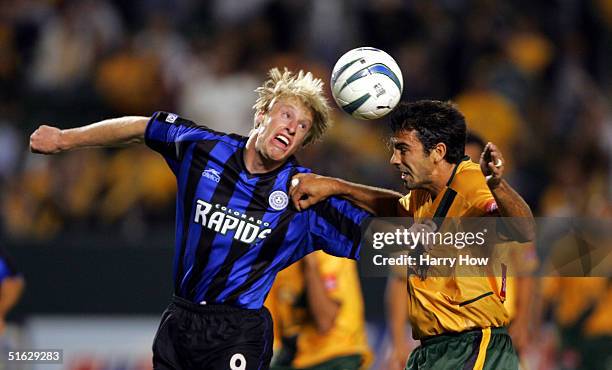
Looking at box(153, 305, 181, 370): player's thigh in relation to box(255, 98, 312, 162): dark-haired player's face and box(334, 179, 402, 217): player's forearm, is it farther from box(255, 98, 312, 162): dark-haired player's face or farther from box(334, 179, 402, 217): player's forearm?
box(334, 179, 402, 217): player's forearm

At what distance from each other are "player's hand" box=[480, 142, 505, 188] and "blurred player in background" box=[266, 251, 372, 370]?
269cm

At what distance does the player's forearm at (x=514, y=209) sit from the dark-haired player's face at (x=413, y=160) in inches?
19.7

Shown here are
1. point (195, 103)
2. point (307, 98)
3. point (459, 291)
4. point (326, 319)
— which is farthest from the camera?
point (195, 103)

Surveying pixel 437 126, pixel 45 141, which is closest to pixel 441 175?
pixel 437 126

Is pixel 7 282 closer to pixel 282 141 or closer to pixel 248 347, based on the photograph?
pixel 248 347

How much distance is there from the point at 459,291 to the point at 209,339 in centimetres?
134

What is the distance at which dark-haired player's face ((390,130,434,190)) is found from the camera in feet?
17.8

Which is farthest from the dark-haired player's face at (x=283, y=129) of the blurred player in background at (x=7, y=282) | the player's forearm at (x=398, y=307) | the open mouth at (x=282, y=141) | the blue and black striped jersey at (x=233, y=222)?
the blurred player in background at (x=7, y=282)

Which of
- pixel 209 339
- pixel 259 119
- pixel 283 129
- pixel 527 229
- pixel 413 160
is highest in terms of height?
pixel 259 119

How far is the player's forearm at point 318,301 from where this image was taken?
7.38 m

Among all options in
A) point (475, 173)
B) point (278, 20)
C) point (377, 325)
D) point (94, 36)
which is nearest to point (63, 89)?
point (94, 36)

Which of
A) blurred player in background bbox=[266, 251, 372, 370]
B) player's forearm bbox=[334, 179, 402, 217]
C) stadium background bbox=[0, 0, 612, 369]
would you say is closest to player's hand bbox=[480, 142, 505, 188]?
player's forearm bbox=[334, 179, 402, 217]

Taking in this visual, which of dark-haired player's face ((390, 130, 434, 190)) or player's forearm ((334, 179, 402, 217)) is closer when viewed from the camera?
dark-haired player's face ((390, 130, 434, 190))

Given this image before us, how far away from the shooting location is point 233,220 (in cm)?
571
